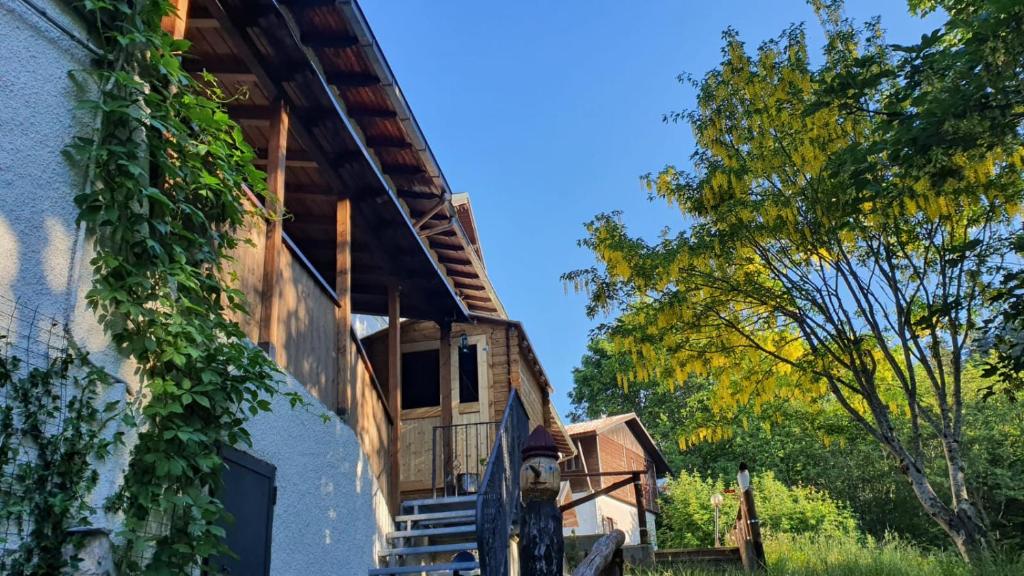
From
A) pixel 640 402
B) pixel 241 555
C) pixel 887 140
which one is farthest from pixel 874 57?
pixel 640 402

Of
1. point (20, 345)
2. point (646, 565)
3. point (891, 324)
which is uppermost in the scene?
point (891, 324)

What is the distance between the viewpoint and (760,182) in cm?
939

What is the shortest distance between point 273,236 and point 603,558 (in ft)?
10.6

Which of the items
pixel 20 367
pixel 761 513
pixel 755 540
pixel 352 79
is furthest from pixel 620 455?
pixel 20 367

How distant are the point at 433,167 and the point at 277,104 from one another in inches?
79.5

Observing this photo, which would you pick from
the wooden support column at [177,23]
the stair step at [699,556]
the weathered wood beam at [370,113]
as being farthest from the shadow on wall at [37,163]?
the stair step at [699,556]

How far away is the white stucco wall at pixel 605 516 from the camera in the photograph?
2317 cm

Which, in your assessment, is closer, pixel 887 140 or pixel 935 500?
pixel 887 140

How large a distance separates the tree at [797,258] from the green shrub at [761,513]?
38.6ft

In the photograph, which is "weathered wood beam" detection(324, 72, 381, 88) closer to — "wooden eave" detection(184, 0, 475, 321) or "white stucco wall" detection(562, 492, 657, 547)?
"wooden eave" detection(184, 0, 475, 321)

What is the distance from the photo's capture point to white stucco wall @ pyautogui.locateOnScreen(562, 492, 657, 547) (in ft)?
76.0

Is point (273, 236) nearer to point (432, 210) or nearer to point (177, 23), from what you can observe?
point (177, 23)

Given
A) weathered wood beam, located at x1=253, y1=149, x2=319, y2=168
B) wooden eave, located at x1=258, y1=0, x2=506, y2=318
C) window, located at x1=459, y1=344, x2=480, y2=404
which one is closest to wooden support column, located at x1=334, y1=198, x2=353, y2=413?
weathered wood beam, located at x1=253, y1=149, x2=319, y2=168

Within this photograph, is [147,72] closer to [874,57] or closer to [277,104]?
[277,104]
